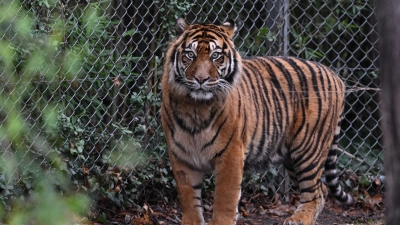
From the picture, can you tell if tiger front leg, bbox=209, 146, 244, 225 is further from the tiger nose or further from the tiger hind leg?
the tiger hind leg

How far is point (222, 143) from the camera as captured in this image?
4750 millimetres

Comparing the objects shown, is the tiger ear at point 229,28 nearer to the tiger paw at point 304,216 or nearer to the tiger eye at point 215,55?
the tiger eye at point 215,55

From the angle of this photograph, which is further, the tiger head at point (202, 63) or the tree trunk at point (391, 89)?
the tiger head at point (202, 63)

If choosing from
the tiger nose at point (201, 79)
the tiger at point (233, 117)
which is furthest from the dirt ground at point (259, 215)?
the tiger nose at point (201, 79)

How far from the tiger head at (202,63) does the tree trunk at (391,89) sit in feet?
8.58

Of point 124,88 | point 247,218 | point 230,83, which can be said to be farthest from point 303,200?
point 124,88

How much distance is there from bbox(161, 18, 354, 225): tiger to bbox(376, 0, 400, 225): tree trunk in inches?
103

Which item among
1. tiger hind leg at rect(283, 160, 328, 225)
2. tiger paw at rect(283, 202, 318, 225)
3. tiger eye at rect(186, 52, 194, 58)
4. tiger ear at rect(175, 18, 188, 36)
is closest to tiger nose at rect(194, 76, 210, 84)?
tiger eye at rect(186, 52, 194, 58)

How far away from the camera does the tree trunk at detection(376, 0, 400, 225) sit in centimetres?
195

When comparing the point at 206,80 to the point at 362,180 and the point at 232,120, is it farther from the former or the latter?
the point at 362,180

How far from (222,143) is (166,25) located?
1.60m

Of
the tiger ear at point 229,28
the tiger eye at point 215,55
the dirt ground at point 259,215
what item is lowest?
the dirt ground at point 259,215

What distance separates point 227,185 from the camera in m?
4.75

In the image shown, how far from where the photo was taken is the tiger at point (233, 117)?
4730 millimetres
